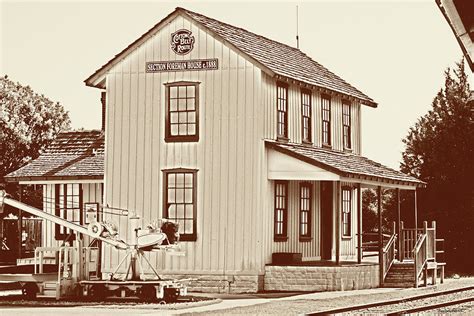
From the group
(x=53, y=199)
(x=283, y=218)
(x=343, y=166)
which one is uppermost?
(x=343, y=166)

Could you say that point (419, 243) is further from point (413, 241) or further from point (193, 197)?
point (193, 197)

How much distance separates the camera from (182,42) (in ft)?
103

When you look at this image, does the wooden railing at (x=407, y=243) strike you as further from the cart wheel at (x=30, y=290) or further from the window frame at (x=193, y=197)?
the cart wheel at (x=30, y=290)

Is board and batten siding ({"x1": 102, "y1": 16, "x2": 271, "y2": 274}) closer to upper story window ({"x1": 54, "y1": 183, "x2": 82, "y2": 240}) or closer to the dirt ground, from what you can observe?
the dirt ground

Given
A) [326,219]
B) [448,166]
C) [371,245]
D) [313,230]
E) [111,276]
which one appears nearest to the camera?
[111,276]

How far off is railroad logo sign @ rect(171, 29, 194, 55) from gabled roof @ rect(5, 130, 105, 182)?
480 cm

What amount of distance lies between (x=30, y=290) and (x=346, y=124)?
43.8 feet

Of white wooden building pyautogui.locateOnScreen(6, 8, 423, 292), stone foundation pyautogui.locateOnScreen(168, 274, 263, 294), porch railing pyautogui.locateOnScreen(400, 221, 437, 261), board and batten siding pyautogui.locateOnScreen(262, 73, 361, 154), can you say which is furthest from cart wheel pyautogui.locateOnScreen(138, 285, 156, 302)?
porch railing pyautogui.locateOnScreen(400, 221, 437, 261)

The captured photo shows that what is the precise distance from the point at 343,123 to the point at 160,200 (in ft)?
25.8

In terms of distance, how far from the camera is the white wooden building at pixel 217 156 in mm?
30422

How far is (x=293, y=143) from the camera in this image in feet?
107

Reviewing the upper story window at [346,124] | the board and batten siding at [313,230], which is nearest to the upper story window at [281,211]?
the board and batten siding at [313,230]

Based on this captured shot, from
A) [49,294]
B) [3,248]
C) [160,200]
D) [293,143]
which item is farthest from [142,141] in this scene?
[3,248]

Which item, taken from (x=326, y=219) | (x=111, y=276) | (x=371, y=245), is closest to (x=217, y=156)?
(x=326, y=219)
